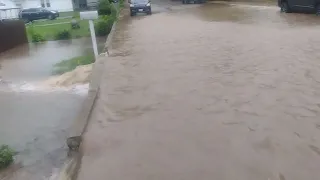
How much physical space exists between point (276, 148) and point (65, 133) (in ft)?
14.9

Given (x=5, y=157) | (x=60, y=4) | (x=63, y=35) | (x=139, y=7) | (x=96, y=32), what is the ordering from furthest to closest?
(x=60, y=4) → (x=139, y=7) → (x=63, y=35) → (x=96, y=32) → (x=5, y=157)

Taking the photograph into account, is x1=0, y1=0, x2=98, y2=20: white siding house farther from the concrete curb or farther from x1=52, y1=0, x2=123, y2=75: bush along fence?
the concrete curb

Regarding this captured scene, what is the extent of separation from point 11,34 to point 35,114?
1691 cm

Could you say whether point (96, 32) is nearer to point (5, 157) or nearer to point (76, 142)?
point (5, 157)

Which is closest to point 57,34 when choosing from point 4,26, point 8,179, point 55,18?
point 4,26

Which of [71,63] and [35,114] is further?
[71,63]

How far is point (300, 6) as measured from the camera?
21.5 meters

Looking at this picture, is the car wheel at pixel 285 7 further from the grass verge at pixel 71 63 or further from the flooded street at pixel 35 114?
the flooded street at pixel 35 114

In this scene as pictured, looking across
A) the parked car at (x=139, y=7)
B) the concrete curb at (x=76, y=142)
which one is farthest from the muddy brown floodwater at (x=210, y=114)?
the parked car at (x=139, y=7)

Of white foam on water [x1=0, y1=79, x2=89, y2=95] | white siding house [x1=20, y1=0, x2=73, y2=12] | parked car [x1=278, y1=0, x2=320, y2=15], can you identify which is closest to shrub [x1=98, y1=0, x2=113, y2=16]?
parked car [x1=278, y1=0, x2=320, y2=15]

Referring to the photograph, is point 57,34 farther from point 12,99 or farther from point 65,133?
point 65,133

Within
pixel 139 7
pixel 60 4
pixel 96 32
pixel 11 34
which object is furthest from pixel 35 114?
pixel 60 4

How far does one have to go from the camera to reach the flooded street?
23.8ft

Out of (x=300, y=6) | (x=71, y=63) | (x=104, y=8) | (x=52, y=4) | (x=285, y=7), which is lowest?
(x=71, y=63)
